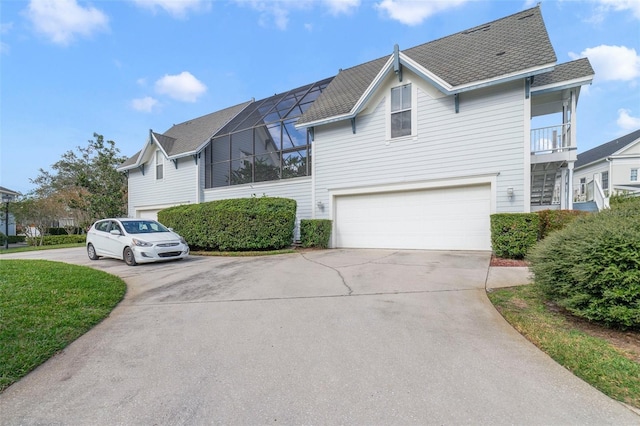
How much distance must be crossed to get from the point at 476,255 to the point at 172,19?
13711 mm

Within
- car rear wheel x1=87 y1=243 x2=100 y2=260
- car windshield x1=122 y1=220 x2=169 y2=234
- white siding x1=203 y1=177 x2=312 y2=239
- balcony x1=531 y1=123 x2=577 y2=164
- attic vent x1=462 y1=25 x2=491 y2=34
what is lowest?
car rear wheel x1=87 y1=243 x2=100 y2=260

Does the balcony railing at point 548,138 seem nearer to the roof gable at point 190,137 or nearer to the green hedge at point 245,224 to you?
the green hedge at point 245,224

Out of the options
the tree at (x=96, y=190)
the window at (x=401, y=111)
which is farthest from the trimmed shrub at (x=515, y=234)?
the tree at (x=96, y=190)

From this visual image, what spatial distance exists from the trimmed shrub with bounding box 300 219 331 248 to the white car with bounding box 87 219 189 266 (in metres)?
4.38

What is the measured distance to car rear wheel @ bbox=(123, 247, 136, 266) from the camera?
8.74 m

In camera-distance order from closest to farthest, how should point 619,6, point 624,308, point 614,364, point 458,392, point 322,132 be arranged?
point 458,392 → point 614,364 → point 624,308 → point 619,6 → point 322,132

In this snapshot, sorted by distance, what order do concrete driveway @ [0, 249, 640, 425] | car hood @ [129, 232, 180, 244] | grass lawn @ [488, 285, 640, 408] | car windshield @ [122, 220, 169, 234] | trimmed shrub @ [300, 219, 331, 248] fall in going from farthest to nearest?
trimmed shrub @ [300, 219, 331, 248]
car windshield @ [122, 220, 169, 234]
car hood @ [129, 232, 180, 244]
grass lawn @ [488, 285, 640, 408]
concrete driveway @ [0, 249, 640, 425]

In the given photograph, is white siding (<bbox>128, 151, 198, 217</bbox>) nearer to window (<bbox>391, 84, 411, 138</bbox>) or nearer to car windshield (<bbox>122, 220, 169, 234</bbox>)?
car windshield (<bbox>122, 220, 169, 234</bbox>)

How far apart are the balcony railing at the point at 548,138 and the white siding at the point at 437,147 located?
1249mm

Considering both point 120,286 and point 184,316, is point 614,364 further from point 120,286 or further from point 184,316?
point 120,286

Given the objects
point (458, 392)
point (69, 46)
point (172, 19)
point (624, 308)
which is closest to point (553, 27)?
point (624, 308)

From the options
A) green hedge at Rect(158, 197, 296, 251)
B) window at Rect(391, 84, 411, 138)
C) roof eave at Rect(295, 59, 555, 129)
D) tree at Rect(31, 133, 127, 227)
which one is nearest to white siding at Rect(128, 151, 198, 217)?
tree at Rect(31, 133, 127, 227)

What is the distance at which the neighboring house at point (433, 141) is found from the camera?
9055 millimetres

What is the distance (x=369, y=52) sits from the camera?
15211 millimetres
